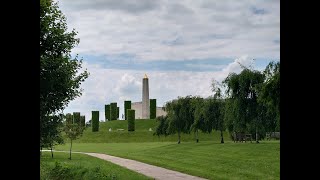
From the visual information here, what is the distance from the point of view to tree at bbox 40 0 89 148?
46.9 ft

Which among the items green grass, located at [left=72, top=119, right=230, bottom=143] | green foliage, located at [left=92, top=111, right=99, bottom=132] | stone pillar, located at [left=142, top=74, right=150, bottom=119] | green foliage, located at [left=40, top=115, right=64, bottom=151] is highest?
stone pillar, located at [left=142, top=74, right=150, bottom=119]

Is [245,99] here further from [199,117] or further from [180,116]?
[180,116]

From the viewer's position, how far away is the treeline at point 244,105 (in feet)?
88.7

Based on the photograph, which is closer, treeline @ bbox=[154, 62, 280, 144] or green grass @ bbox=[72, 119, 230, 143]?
treeline @ bbox=[154, 62, 280, 144]

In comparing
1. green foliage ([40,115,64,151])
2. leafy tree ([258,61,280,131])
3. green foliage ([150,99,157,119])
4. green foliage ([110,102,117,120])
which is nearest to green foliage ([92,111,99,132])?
green foliage ([150,99,157,119])

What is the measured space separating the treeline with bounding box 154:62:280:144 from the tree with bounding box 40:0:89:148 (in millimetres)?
13556

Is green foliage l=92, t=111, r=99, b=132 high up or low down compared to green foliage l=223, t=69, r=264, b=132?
down

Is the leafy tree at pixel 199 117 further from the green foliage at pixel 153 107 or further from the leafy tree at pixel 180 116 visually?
the green foliage at pixel 153 107

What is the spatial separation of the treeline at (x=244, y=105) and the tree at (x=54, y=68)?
1356 cm

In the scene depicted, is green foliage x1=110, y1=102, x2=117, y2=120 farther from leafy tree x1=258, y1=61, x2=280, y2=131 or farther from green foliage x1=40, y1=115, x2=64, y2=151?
green foliage x1=40, y1=115, x2=64, y2=151
